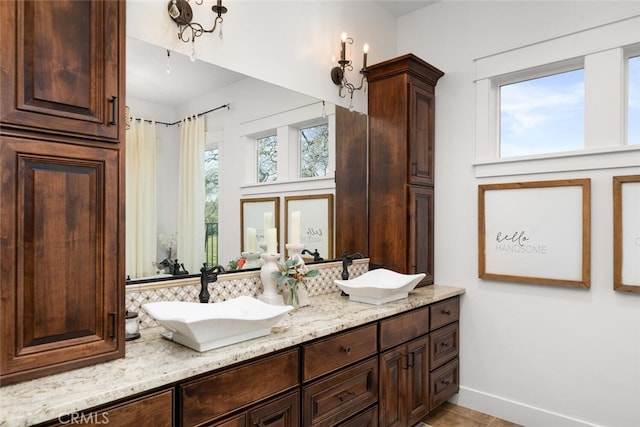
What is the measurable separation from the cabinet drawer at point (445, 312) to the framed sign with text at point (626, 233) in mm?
967

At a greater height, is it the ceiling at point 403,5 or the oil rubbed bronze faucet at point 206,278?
the ceiling at point 403,5

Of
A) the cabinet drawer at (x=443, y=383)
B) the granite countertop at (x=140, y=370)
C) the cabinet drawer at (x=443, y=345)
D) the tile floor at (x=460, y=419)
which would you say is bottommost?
the tile floor at (x=460, y=419)

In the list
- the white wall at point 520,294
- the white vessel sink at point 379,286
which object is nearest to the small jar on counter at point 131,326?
the white vessel sink at point 379,286

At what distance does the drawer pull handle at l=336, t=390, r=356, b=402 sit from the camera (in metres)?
1.88

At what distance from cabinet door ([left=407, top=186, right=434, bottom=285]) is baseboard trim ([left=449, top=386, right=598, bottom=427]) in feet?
2.85

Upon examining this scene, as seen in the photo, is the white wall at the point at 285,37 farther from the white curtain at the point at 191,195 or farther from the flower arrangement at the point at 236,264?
the flower arrangement at the point at 236,264

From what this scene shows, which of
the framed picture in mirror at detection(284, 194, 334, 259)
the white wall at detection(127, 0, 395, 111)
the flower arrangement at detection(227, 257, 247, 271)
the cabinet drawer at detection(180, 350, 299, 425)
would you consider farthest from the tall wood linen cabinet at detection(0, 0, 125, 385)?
the framed picture in mirror at detection(284, 194, 334, 259)

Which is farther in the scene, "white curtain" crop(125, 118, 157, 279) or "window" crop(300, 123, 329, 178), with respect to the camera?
"window" crop(300, 123, 329, 178)

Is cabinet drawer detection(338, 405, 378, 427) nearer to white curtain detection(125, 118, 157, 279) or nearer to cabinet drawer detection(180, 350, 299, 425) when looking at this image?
cabinet drawer detection(180, 350, 299, 425)

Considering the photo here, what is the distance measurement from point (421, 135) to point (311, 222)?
1.08 metres

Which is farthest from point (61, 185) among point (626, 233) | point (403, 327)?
point (626, 233)

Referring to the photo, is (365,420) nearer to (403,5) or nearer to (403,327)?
(403,327)

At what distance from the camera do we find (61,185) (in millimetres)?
1236

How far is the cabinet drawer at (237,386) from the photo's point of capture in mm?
1304
